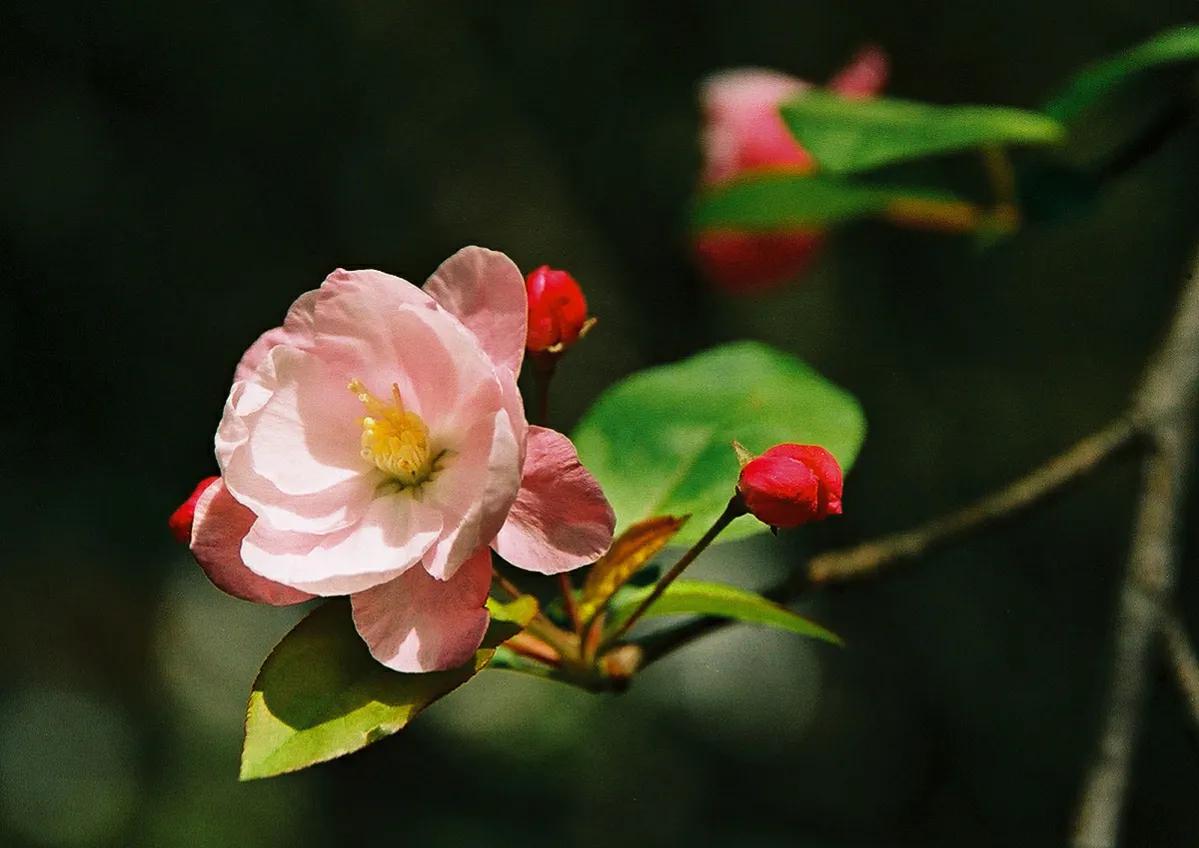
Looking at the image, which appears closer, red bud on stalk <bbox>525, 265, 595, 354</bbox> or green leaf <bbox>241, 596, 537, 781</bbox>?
green leaf <bbox>241, 596, 537, 781</bbox>

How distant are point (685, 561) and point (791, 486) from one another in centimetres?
9

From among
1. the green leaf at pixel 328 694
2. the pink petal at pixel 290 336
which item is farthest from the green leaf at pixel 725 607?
the pink petal at pixel 290 336

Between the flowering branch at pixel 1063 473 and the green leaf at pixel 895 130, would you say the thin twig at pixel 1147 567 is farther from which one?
the green leaf at pixel 895 130

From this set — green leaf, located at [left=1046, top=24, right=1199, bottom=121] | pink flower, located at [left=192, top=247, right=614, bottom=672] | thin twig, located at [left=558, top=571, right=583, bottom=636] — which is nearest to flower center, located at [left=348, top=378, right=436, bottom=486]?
pink flower, located at [left=192, top=247, right=614, bottom=672]

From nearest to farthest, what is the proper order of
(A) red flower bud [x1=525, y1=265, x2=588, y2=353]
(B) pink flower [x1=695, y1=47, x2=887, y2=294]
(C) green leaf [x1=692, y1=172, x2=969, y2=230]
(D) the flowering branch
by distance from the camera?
(A) red flower bud [x1=525, y1=265, x2=588, y2=353] → (D) the flowering branch → (C) green leaf [x1=692, y1=172, x2=969, y2=230] → (B) pink flower [x1=695, y1=47, x2=887, y2=294]

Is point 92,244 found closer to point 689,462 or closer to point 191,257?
point 191,257

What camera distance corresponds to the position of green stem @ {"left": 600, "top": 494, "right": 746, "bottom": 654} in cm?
63

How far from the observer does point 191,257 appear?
3.31 meters

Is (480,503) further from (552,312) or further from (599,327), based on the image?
(599,327)

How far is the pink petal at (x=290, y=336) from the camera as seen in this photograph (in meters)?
0.64

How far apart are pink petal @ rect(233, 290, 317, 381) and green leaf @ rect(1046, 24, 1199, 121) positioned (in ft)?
2.04

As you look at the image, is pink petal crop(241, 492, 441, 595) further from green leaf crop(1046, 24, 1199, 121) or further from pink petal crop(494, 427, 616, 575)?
green leaf crop(1046, 24, 1199, 121)

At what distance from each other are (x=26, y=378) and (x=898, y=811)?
252 centimetres

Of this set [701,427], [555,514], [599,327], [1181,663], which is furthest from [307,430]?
[599,327]
